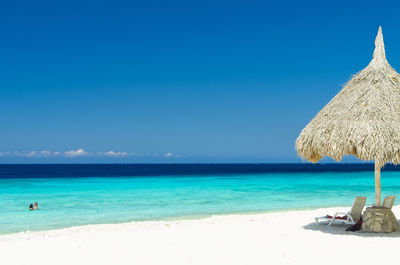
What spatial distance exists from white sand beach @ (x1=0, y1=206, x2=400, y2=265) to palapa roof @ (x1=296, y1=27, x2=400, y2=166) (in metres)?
1.12

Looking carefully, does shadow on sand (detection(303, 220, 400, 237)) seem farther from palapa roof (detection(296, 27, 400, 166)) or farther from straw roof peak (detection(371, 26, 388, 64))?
straw roof peak (detection(371, 26, 388, 64))

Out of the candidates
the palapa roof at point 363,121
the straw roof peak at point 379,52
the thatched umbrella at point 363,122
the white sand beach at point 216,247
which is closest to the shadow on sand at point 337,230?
the white sand beach at point 216,247

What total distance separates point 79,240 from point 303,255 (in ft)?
10.4

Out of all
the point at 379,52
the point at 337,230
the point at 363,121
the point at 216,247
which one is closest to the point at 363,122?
the point at 363,121

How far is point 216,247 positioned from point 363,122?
252 cm

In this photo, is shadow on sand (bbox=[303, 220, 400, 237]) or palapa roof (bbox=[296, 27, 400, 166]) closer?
palapa roof (bbox=[296, 27, 400, 166])

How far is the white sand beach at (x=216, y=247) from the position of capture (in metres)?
4.80

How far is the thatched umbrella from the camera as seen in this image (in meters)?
5.57

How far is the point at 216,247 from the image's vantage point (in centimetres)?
541

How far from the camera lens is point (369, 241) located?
554 cm

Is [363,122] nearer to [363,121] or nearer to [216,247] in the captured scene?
[363,121]

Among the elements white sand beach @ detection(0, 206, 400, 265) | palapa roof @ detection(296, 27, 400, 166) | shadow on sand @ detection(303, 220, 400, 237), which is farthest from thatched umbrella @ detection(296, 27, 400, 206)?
white sand beach @ detection(0, 206, 400, 265)

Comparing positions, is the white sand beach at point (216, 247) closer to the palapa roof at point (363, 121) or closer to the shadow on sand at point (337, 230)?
the shadow on sand at point (337, 230)

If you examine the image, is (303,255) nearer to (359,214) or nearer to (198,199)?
(359,214)
